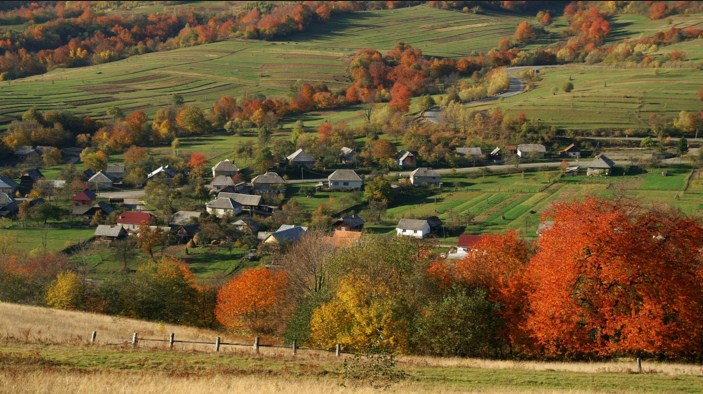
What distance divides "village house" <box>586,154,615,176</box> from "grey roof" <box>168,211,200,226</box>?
113ft

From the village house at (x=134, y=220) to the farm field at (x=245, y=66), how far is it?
39.5 metres

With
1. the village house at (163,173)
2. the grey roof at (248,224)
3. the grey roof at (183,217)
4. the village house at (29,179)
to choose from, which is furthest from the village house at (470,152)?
the village house at (29,179)

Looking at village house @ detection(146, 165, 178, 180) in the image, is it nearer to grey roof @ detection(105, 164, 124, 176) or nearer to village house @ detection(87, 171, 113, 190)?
grey roof @ detection(105, 164, 124, 176)

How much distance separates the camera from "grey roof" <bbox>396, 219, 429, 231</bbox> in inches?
2200

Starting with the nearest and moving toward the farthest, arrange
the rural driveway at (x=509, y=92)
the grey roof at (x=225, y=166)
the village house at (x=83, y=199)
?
the village house at (x=83, y=199), the grey roof at (x=225, y=166), the rural driveway at (x=509, y=92)

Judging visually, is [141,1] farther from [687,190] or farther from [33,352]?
[33,352]

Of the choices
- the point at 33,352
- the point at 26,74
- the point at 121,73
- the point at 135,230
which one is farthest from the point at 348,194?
the point at 26,74

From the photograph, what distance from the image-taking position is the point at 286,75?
12000 centimetres

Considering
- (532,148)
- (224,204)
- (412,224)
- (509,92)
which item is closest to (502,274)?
(412,224)

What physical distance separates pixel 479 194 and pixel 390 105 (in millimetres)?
34148

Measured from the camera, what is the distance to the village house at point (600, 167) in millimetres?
69438

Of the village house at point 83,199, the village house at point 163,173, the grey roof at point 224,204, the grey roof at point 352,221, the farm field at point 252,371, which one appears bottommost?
the grey roof at point 352,221

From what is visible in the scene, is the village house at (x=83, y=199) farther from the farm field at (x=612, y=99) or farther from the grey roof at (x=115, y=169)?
the farm field at (x=612, y=99)

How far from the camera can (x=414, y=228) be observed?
Answer: 55.8 meters
